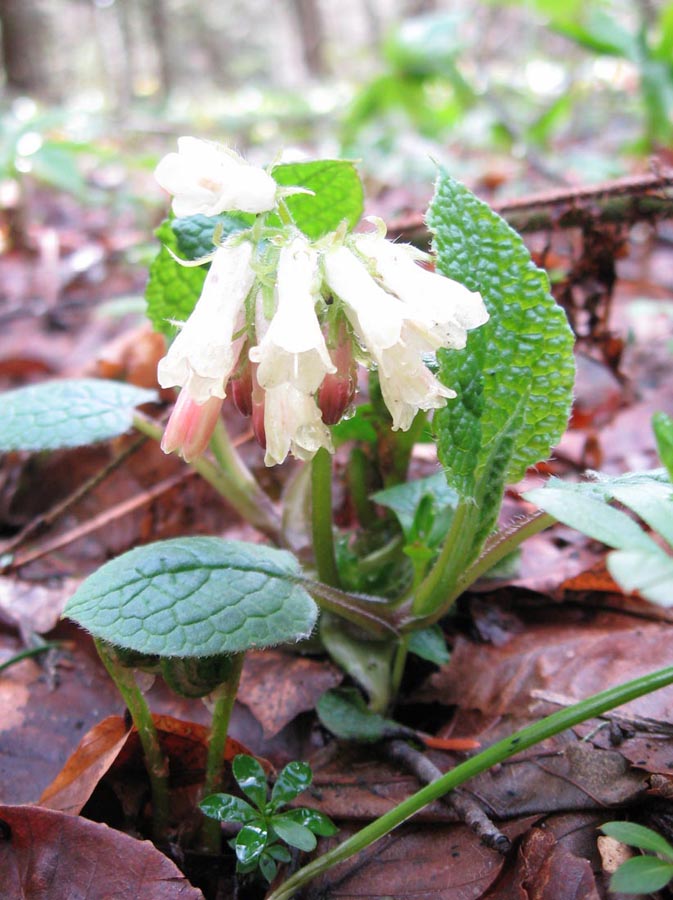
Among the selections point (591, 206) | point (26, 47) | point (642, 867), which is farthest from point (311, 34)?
point (642, 867)

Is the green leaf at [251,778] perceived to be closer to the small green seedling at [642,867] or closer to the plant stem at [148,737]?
the plant stem at [148,737]

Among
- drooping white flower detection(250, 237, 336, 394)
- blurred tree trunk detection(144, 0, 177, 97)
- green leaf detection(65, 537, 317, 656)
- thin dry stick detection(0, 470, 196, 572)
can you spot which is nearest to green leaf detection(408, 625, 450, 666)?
green leaf detection(65, 537, 317, 656)

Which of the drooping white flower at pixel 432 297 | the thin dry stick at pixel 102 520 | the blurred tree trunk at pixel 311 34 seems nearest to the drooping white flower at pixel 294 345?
the drooping white flower at pixel 432 297

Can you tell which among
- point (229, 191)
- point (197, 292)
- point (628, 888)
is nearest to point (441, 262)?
point (229, 191)

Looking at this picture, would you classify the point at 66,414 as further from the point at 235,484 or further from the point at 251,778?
the point at 251,778

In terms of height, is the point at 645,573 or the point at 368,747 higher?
the point at 645,573

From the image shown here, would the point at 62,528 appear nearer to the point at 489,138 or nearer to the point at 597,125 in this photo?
the point at 489,138

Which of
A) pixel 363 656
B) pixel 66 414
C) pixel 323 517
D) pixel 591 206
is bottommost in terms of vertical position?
pixel 363 656
